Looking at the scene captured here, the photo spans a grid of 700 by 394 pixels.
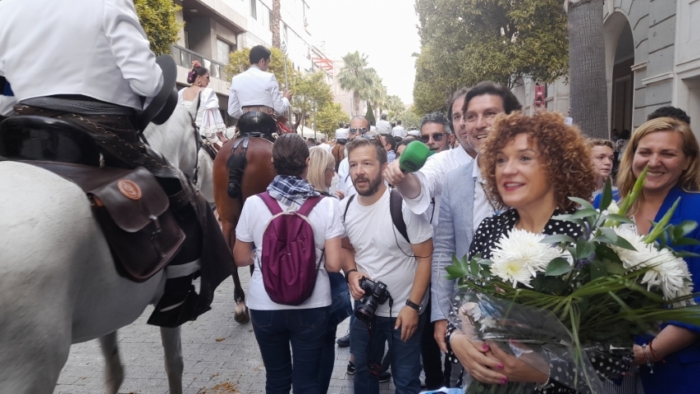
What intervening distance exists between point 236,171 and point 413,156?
3.51 meters

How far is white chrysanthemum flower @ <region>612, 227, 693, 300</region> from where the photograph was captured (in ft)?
5.11

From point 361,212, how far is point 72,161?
5.60 feet

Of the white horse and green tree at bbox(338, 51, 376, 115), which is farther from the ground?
green tree at bbox(338, 51, 376, 115)

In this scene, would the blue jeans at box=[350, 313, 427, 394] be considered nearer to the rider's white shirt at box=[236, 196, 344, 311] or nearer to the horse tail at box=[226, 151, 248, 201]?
the rider's white shirt at box=[236, 196, 344, 311]

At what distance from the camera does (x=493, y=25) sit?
18.5 metres

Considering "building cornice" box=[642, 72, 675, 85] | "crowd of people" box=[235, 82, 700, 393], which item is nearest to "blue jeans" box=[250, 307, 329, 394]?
"crowd of people" box=[235, 82, 700, 393]

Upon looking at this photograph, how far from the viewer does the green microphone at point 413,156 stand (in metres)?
2.45

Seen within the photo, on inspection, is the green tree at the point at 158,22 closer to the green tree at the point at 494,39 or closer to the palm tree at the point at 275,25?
the green tree at the point at 494,39

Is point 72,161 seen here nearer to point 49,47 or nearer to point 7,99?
point 49,47

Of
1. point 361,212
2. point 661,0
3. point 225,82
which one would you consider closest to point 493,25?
point 661,0

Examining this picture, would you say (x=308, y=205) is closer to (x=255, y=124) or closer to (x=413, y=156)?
(x=413, y=156)

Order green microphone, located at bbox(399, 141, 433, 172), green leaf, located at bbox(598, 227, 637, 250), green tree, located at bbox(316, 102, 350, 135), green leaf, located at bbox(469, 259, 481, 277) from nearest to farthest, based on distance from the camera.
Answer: green leaf, located at bbox(598, 227, 637, 250) < green leaf, located at bbox(469, 259, 481, 277) < green microphone, located at bbox(399, 141, 433, 172) < green tree, located at bbox(316, 102, 350, 135)

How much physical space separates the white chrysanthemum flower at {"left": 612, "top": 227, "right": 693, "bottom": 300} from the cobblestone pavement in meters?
3.00

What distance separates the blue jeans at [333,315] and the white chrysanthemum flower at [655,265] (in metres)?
2.00
